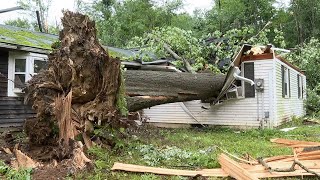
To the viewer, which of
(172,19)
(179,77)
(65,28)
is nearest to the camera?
(65,28)

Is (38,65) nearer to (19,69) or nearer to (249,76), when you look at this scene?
(19,69)

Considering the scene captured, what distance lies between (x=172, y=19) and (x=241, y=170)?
29.1 metres

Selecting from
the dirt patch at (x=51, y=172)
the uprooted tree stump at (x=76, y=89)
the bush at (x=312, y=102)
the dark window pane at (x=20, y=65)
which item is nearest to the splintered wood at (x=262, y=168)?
the dirt patch at (x=51, y=172)

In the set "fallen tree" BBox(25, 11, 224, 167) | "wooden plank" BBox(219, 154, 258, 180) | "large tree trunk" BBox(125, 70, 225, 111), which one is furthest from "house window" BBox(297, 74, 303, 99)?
"wooden plank" BBox(219, 154, 258, 180)

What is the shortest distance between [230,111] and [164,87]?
11.0 ft

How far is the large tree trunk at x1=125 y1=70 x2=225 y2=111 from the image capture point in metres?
9.01

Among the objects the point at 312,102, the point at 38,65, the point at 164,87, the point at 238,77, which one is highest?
the point at 38,65

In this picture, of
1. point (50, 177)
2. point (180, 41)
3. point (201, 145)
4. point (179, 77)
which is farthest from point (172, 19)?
point (50, 177)

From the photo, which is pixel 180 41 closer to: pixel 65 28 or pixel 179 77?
pixel 179 77

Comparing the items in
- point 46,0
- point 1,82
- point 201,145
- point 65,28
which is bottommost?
point 201,145

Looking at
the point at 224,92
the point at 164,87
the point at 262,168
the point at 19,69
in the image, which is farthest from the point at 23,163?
the point at 224,92

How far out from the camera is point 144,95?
9.04m

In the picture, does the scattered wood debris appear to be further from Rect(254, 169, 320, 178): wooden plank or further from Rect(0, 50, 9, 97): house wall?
Rect(0, 50, 9, 97): house wall

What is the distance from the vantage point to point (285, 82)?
12.6 m
